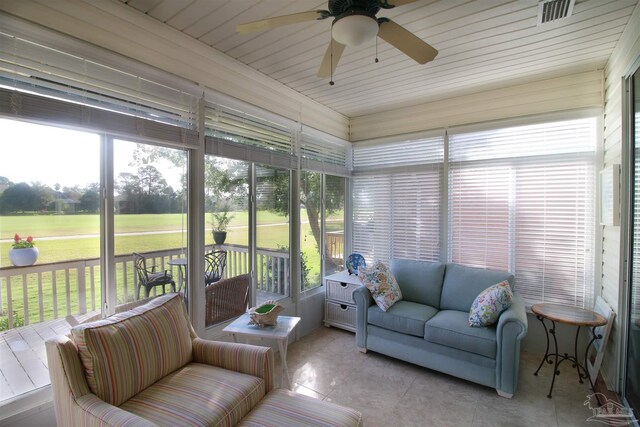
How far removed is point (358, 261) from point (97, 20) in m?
3.51

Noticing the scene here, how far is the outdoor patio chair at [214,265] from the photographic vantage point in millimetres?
2647

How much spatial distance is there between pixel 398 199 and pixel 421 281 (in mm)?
1220

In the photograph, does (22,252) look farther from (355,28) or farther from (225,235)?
(355,28)

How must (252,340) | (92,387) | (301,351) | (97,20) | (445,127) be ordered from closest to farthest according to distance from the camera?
(92,387), (97,20), (252,340), (301,351), (445,127)

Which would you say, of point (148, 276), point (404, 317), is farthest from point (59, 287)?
point (404, 317)

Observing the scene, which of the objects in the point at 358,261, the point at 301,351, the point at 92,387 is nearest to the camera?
the point at 92,387

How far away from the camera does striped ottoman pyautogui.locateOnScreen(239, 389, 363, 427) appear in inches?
60.0

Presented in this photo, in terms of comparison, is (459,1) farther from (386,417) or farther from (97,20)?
(386,417)

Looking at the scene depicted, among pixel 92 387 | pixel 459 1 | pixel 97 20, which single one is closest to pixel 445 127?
pixel 459 1

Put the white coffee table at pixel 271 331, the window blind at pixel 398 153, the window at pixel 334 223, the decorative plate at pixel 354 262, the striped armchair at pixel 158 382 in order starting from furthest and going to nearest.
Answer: the window at pixel 334 223, the decorative plate at pixel 354 262, the window blind at pixel 398 153, the white coffee table at pixel 271 331, the striped armchair at pixel 158 382

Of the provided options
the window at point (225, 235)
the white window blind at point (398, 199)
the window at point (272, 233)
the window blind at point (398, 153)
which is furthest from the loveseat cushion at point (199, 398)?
the window blind at point (398, 153)

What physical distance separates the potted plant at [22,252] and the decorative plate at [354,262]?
3.17 metres

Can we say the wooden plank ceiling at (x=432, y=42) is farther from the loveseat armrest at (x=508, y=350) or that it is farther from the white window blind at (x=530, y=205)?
the loveseat armrest at (x=508, y=350)

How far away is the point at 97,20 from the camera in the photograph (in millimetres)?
1884
